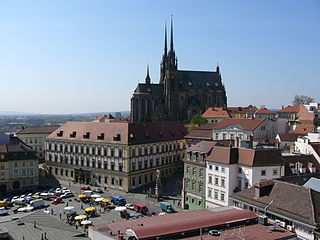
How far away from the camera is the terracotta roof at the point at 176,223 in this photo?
3044cm

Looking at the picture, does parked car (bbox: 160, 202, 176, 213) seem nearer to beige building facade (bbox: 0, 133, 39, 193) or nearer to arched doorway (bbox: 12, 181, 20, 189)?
beige building facade (bbox: 0, 133, 39, 193)

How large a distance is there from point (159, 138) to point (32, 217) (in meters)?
44.4

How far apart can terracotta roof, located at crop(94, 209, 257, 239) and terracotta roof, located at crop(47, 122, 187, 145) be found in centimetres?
4104

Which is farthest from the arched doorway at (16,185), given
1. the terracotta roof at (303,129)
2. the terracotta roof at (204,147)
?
the terracotta roof at (303,129)

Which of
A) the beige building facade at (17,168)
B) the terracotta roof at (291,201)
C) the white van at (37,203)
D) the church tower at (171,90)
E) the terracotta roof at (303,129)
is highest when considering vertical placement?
the church tower at (171,90)

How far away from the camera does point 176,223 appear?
107 ft

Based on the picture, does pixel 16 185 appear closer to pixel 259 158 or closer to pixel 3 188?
pixel 3 188

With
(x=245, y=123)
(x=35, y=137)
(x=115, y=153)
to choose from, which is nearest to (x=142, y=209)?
(x=115, y=153)

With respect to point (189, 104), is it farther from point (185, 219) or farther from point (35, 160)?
point (185, 219)

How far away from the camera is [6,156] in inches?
3100

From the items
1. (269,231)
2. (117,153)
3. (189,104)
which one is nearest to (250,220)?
(269,231)

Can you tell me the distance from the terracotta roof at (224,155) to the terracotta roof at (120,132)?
24.5 meters

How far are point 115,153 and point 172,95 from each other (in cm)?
8353

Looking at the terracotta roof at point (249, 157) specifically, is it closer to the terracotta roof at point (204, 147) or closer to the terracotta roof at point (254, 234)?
the terracotta roof at point (204, 147)
